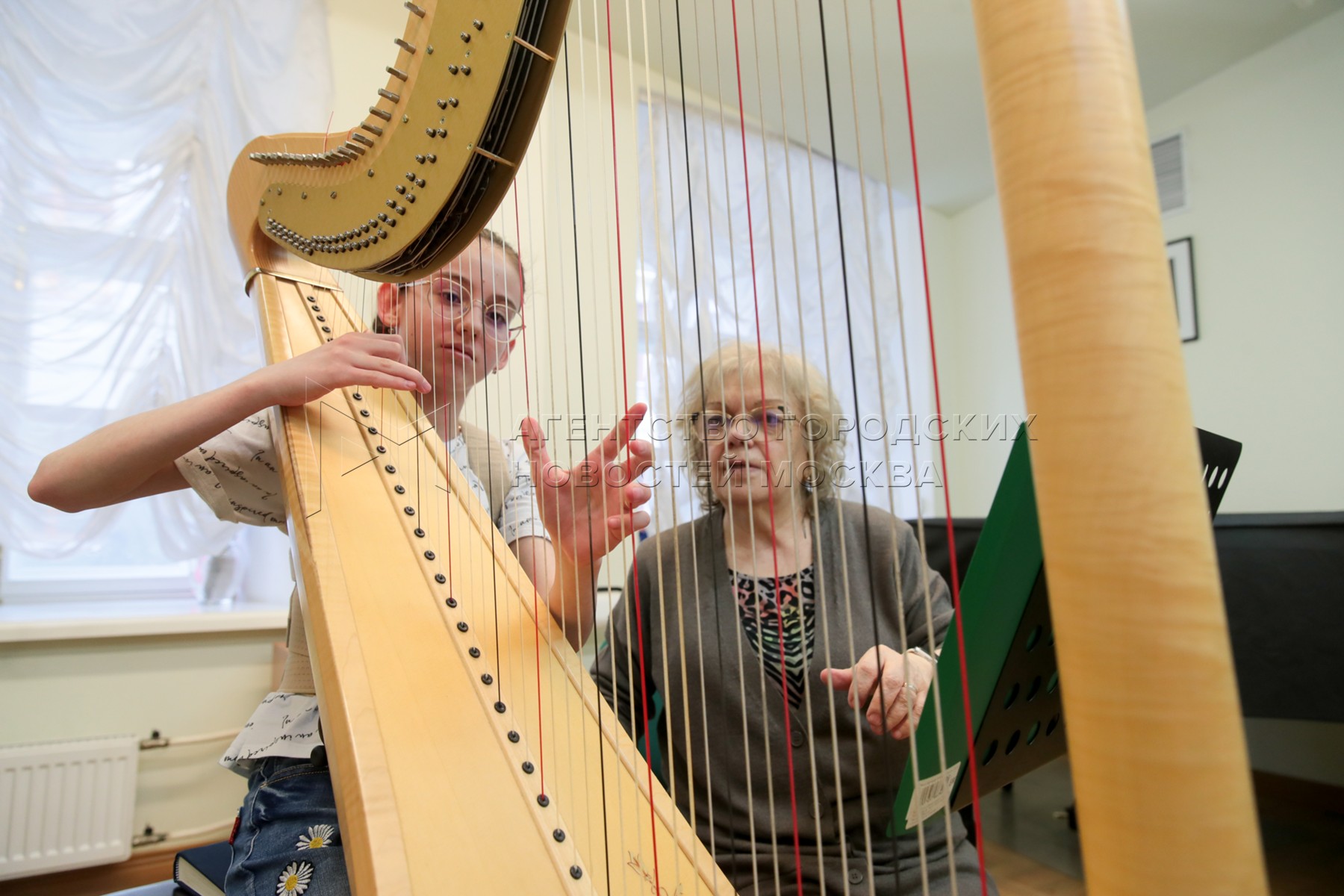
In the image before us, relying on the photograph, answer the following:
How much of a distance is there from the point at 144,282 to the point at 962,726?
220 cm

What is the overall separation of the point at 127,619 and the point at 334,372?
1260mm

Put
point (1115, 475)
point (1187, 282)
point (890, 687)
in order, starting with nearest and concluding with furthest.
→ point (1115, 475) < point (890, 687) < point (1187, 282)

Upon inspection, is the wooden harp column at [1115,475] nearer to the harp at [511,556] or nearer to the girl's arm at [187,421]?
the harp at [511,556]

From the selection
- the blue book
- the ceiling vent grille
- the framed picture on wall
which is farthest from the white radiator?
the ceiling vent grille

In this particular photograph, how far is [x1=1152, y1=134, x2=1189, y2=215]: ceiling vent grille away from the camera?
3.21 meters

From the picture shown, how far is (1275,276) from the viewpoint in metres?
2.92

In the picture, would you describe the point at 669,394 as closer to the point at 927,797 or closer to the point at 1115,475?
the point at 927,797

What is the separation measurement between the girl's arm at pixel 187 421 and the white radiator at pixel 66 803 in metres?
1.06

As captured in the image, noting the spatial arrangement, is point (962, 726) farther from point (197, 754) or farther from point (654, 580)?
point (197, 754)

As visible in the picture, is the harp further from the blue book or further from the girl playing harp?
the blue book

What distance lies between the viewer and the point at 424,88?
2.42 feet

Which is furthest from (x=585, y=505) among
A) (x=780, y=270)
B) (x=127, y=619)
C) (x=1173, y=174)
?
(x=1173, y=174)

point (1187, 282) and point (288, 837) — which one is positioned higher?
point (1187, 282)

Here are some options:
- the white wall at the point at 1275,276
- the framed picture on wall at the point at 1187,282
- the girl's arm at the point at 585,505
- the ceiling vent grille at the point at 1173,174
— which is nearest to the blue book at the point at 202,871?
the girl's arm at the point at 585,505
